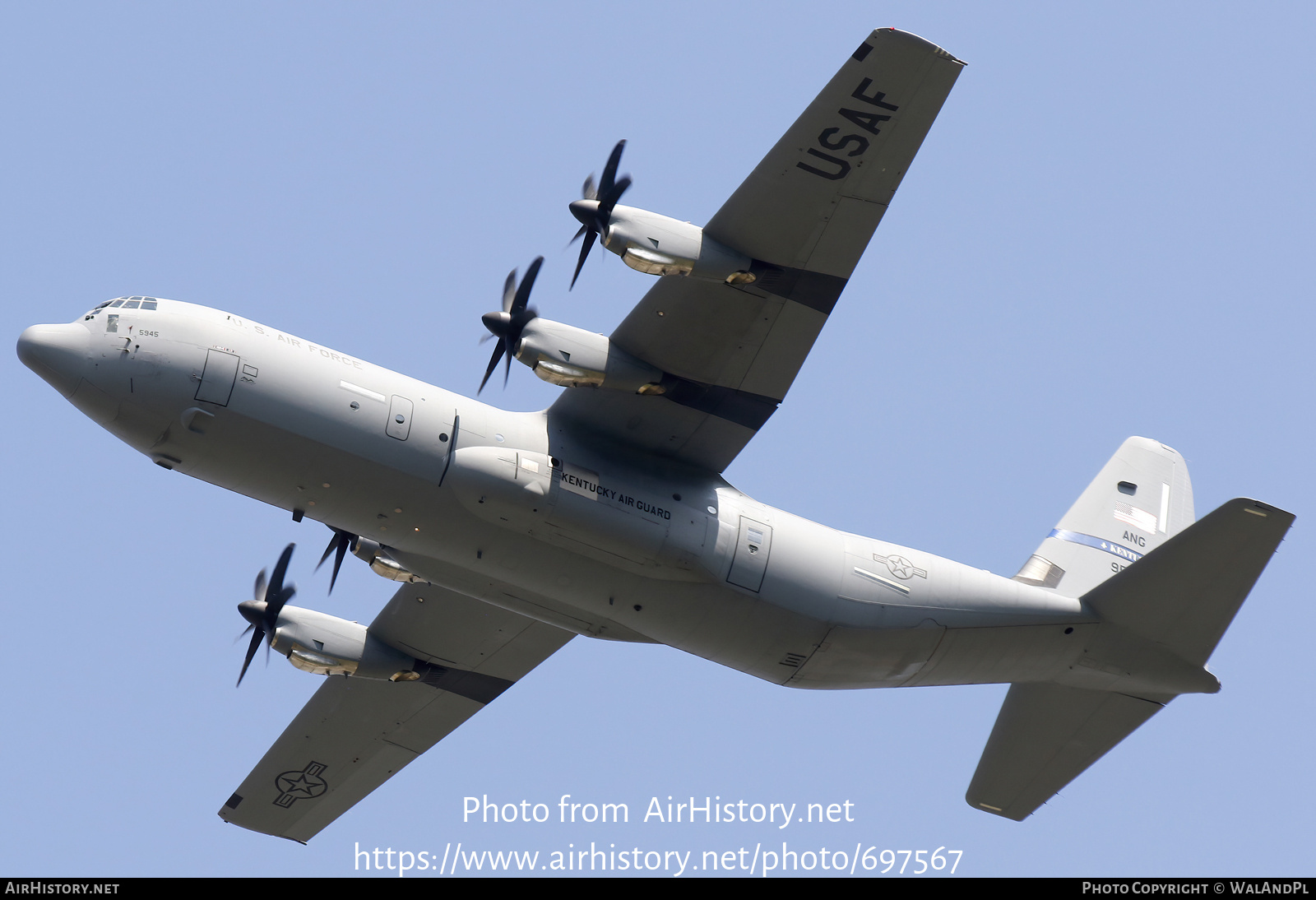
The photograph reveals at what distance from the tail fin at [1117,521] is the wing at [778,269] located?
6.69 meters

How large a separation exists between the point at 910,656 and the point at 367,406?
9.26 metres

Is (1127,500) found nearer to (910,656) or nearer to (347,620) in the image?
(910,656)

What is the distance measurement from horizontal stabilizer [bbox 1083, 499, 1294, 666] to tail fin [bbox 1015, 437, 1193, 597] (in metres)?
1.09

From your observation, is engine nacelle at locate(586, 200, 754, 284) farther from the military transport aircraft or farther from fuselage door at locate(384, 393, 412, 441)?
fuselage door at locate(384, 393, 412, 441)

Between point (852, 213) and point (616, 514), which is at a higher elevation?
point (852, 213)

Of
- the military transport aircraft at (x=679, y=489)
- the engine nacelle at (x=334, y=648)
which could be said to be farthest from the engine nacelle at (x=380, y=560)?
the engine nacelle at (x=334, y=648)

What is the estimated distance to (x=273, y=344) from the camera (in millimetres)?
19812

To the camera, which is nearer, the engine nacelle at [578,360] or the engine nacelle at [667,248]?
the engine nacelle at [667,248]

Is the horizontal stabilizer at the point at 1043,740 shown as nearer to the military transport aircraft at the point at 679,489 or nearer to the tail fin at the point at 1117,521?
the military transport aircraft at the point at 679,489

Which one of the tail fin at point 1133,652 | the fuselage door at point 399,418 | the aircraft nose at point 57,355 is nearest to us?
the aircraft nose at point 57,355

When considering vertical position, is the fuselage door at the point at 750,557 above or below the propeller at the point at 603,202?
below

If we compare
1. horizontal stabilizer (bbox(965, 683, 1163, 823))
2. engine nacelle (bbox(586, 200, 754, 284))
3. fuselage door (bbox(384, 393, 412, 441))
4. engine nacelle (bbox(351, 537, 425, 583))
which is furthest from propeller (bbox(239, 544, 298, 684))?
horizontal stabilizer (bbox(965, 683, 1163, 823))

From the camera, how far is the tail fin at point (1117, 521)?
24.6 metres

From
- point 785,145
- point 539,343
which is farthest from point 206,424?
point 785,145
